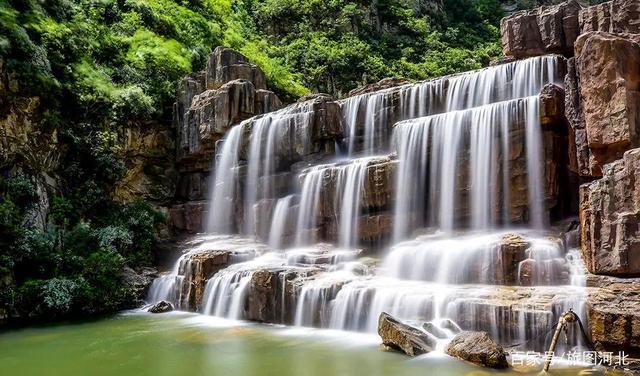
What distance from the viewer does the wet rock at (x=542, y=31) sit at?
19.7 metres

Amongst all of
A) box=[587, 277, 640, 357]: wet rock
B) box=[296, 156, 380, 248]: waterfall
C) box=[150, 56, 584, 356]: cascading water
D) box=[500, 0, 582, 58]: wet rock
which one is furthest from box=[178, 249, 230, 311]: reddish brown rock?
box=[500, 0, 582, 58]: wet rock

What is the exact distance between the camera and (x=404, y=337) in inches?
436

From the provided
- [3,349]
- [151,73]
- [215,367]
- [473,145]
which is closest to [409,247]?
[473,145]

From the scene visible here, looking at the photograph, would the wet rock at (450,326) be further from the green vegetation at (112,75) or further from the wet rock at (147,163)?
the wet rock at (147,163)

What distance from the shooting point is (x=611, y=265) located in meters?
11.1

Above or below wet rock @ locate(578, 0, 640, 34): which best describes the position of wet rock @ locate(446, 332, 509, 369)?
below

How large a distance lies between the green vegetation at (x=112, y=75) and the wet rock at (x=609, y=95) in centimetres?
1628

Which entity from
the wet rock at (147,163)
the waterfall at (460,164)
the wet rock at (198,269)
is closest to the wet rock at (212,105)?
the wet rock at (147,163)

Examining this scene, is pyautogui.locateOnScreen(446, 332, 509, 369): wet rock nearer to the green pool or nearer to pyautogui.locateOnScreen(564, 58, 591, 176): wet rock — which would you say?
the green pool

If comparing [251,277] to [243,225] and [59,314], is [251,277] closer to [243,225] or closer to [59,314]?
[59,314]

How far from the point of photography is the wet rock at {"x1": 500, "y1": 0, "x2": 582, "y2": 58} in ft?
64.7

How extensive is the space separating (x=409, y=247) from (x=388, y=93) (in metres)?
9.55

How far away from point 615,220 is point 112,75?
81.0ft

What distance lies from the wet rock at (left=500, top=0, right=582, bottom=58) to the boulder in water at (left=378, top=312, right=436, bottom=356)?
14.2m
